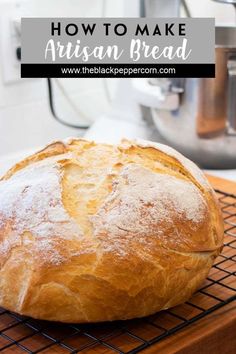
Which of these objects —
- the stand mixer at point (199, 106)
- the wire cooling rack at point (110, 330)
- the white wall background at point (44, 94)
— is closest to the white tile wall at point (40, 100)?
the white wall background at point (44, 94)

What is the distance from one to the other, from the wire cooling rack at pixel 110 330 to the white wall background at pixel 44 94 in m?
0.78

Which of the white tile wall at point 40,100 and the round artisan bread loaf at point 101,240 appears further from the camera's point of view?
the white tile wall at point 40,100

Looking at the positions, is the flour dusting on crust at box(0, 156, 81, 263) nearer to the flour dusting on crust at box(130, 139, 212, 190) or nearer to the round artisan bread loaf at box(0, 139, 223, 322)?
the round artisan bread loaf at box(0, 139, 223, 322)

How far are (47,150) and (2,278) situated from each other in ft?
0.65

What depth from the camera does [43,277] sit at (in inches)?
33.8

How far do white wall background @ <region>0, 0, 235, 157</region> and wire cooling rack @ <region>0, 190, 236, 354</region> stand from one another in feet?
2.57

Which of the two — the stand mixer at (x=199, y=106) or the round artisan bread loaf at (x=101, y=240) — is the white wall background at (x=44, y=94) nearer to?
the stand mixer at (x=199, y=106)

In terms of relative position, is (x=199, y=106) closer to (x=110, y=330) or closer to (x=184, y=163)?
(x=184, y=163)

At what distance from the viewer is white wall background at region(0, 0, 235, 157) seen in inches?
64.4

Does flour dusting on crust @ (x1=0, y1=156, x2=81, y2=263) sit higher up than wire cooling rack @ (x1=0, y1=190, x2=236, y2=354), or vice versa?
flour dusting on crust @ (x1=0, y1=156, x2=81, y2=263)

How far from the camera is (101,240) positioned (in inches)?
33.9

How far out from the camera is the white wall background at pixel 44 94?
1637 millimetres

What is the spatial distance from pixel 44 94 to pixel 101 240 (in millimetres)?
908

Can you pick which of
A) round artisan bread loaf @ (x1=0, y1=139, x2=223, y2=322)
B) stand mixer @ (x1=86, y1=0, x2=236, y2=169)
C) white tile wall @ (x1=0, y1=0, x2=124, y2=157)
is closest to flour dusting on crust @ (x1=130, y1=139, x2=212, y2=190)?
round artisan bread loaf @ (x1=0, y1=139, x2=223, y2=322)
